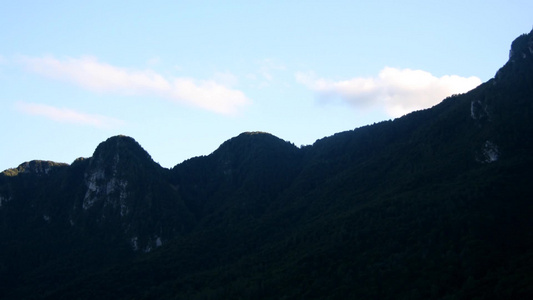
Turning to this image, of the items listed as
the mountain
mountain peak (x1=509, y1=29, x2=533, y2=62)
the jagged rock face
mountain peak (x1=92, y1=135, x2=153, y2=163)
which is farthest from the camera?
mountain peak (x1=92, y1=135, x2=153, y2=163)

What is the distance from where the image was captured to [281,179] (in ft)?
557

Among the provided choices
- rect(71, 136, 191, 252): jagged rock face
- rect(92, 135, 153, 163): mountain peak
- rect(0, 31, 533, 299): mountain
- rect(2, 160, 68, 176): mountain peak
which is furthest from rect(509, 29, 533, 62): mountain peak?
rect(2, 160, 68, 176): mountain peak

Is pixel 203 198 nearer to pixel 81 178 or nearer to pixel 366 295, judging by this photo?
pixel 81 178

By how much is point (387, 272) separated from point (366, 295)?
545cm

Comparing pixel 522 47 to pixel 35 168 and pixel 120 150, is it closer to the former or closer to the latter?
pixel 120 150

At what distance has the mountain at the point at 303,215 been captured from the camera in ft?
287

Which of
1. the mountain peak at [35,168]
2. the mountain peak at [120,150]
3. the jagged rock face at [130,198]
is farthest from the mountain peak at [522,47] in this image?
the mountain peak at [35,168]

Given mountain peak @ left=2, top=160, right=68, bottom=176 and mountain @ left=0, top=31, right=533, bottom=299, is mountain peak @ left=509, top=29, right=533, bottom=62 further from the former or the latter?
mountain peak @ left=2, top=160, right=68, bottom=176

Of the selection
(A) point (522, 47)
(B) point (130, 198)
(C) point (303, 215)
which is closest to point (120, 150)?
(B) point (130, 198)

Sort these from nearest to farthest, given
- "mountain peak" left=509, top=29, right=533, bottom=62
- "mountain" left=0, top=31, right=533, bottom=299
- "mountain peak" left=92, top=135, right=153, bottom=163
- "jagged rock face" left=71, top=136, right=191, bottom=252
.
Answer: "mountain" left=0, top=31, right=533, bottom=299 < "mountain peak" left=509, top=29, right=533, bottom=62 < "jagged rock face" left=71, top=136, right=191, bottom=252 < "mountain peak" left=92, top=135, right=153, bottom=163

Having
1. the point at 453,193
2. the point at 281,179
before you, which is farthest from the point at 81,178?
the point at 453,193

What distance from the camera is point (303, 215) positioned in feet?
440

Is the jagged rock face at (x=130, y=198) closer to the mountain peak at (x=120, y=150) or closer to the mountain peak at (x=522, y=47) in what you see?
the mountain peak at (x=120, y=150)

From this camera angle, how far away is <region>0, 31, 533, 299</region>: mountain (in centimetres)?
8750
